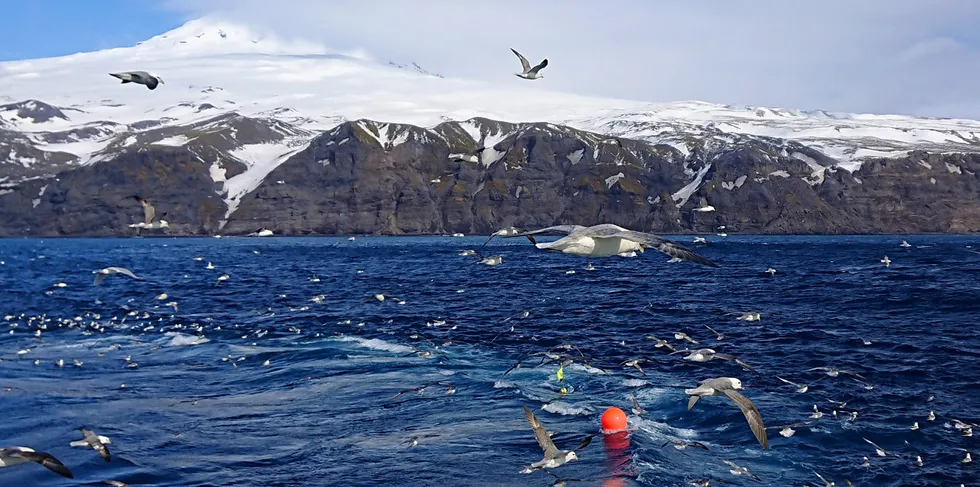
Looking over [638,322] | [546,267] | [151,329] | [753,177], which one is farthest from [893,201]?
[151,329]

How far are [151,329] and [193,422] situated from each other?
765 inches

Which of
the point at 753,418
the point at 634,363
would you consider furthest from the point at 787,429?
the point at 634,363

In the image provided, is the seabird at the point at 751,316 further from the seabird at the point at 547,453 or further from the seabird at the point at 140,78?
the seabird at the point at 140,78

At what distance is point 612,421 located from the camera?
2005 cm

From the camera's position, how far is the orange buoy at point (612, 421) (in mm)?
20000

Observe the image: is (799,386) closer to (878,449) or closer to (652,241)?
(878,449)

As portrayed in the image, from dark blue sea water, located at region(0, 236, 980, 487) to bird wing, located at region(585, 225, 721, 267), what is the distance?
468 centimetres

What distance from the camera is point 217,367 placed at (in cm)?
2914

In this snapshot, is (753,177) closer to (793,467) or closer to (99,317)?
(99,317)

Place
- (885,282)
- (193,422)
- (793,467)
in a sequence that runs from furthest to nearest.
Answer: (885,282), (193,422), (793,467)

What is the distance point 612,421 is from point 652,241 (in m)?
4.75

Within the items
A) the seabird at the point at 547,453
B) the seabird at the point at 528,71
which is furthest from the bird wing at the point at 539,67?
the seabird at the point at 547,453

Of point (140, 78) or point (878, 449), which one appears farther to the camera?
point (140, 78)

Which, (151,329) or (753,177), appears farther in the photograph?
(753,177)
